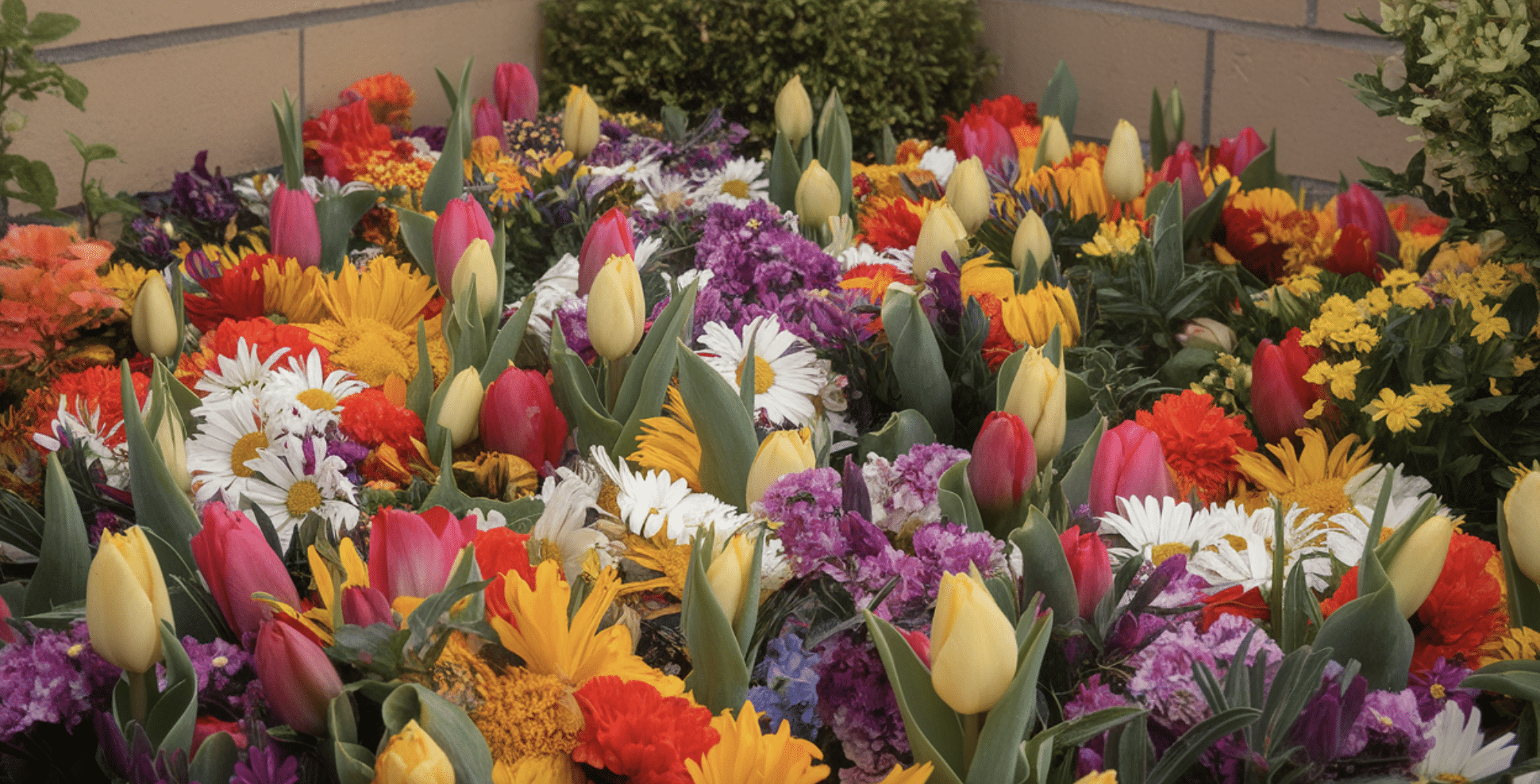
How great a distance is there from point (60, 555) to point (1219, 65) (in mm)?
2166

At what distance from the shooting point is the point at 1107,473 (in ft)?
2.87

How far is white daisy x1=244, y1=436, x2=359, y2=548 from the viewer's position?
2.95 feet

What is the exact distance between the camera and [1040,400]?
85 cm

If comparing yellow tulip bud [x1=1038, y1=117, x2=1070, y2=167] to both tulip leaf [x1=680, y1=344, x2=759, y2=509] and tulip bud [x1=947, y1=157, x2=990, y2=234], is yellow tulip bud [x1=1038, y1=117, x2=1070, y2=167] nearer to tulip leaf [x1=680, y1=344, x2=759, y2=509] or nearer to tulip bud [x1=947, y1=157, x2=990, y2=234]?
tulip bud [x1=947, y1=157, x2=990, y2=234]

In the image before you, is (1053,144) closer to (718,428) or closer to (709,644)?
(718,428)

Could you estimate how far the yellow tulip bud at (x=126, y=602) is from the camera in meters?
0.59

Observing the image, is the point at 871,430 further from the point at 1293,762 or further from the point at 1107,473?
the point at 1293,762

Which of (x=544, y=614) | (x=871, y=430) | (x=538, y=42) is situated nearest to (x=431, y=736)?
(x=544, y=614)

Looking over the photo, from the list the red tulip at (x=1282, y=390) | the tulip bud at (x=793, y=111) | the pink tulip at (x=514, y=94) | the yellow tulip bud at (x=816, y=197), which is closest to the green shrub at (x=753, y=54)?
the pink tulip at (x=514, y=94)

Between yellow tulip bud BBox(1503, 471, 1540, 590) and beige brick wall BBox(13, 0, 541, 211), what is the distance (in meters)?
1.68

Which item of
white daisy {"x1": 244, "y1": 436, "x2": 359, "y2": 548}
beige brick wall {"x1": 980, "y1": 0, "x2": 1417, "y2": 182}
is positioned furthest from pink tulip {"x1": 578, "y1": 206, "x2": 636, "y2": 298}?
beige brick wall {"x1": 980, "y1": 0, "x2": 1417, "y2": 182}

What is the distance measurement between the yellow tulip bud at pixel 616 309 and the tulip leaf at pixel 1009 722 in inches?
18.4

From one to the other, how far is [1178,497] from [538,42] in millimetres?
1917

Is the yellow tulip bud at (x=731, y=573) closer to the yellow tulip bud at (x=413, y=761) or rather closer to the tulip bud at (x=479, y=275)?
the yellow tulip bud at (x=413, y=761)
